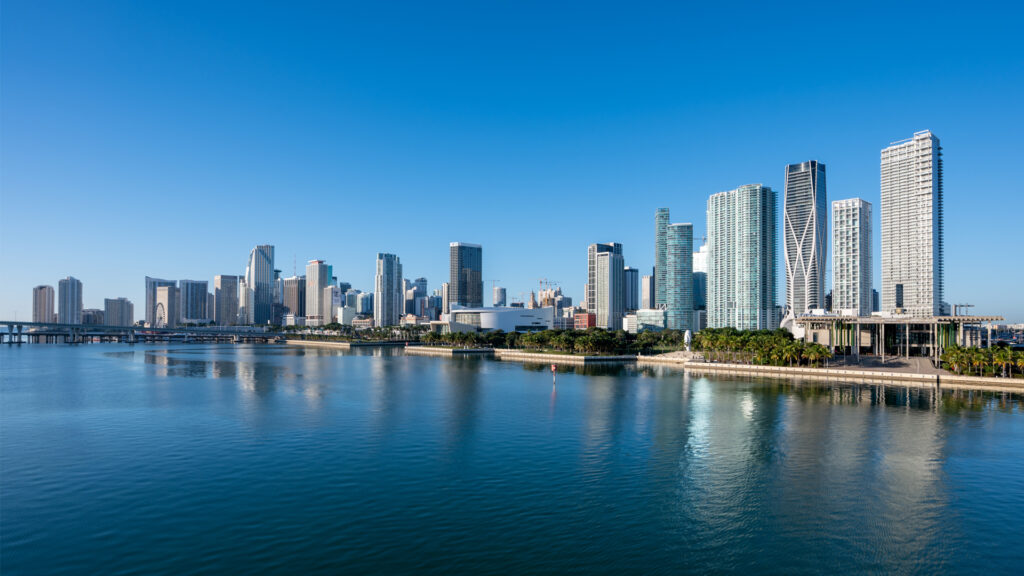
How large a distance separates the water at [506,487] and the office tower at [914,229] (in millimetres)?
145915

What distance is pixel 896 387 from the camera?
67.2 meters

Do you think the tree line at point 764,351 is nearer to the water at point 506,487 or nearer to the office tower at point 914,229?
the water at point 506,487

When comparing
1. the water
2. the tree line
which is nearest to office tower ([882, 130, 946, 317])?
the tree line

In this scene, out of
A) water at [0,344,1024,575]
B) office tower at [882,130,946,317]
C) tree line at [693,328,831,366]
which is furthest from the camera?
office tower at [882,130,946,317]

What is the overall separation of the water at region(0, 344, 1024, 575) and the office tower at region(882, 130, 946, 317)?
145915 mm

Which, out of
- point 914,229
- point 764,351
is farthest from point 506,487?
point 914,229

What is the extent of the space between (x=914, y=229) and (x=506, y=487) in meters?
200

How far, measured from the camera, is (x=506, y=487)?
26.3m

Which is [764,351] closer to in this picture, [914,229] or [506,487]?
[506,487]

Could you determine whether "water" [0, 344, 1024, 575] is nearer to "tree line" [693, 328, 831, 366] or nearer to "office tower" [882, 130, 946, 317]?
"tree line" [693, 328, 831, 366]

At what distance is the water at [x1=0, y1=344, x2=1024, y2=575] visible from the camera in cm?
1922

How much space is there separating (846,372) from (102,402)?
85.9 metres

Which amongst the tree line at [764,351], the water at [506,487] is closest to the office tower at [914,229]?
the tree line at [764,351]

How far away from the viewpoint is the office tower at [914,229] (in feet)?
566
